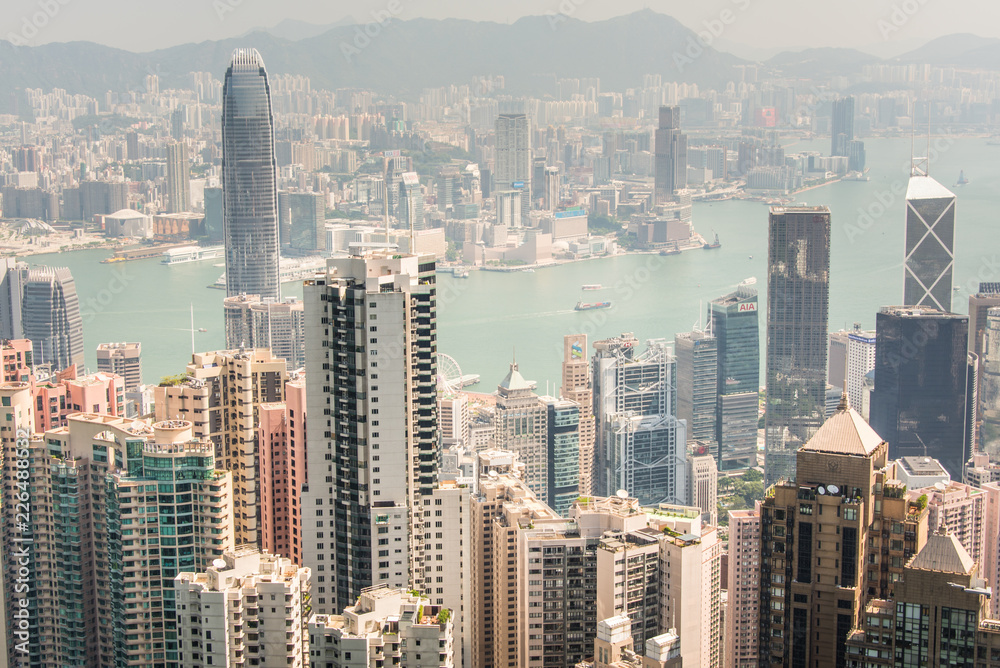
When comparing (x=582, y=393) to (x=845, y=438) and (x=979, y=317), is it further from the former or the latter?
(x=845, y=438)

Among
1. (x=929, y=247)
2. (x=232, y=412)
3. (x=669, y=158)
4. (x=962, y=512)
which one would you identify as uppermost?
(x=669, y=158)

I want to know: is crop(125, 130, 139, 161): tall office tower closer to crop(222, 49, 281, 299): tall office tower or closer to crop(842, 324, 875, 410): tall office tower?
crop(222, 49, 281, 299): tall office tower

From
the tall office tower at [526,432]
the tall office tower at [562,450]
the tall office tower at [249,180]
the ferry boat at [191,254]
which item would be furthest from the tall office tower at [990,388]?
the ferry boat at [191,254]

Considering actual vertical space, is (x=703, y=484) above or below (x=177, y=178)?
below

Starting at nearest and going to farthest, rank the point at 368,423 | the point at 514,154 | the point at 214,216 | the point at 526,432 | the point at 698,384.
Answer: the point at 368,423 < the point at 526,432 < the point at 698,384 < the point at 214,216 < the point at 514,154

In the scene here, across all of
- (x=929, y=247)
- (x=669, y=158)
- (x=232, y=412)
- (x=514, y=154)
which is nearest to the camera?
(x=232, y=412)

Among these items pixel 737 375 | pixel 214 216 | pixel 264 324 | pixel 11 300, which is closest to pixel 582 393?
pixel 737 375

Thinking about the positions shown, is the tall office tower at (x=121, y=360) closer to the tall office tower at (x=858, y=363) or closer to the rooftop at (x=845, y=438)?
the tall office tower at (x=858, y=363)

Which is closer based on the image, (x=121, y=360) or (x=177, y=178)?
(x=121, y=360)

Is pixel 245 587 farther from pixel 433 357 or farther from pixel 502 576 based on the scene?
pixel 502 576
